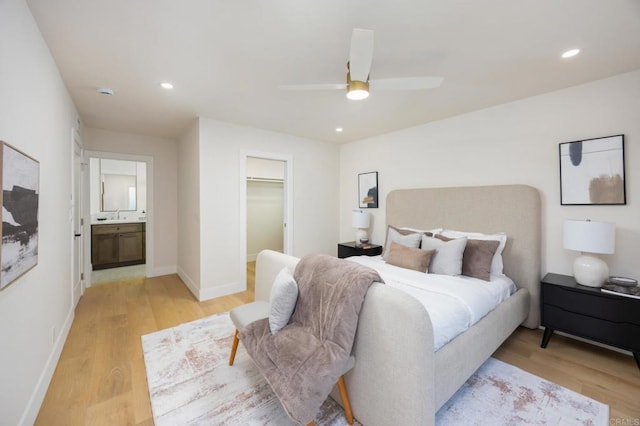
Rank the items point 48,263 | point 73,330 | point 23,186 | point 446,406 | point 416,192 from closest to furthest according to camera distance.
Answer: point 23,186
point 446,406
point 48,263
point 73,330
point 416,192

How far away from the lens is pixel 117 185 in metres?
5.91

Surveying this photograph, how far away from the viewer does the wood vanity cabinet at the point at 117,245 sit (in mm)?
5025

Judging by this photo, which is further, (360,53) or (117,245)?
(117,245)

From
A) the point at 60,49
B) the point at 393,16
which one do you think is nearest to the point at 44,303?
the point at 60,49

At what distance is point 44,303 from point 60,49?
6.30ft

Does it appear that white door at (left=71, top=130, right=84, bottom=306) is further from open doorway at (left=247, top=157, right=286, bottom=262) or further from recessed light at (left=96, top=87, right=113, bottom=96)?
open doorway at (left=247, top=157, right=286, bottom=262)

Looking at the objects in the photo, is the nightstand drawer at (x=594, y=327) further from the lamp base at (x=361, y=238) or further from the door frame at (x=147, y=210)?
the door frame at (x=147, y=210)

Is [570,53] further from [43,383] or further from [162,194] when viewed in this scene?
[162,194]

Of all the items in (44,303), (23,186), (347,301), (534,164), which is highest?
(534,164)

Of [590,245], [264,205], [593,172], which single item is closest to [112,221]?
[264,205]

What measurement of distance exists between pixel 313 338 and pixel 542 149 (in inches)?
118

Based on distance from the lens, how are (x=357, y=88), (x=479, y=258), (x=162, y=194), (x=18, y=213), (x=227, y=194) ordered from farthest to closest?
1. (x=162, y=194)
2. (x=227, y=194)
3. (x=479, y=258)
4. (x=357, y=88)
5. (x=18, y=213)

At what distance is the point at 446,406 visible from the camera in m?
1.73

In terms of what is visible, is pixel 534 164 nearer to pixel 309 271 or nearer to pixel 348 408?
pixel 309 271
